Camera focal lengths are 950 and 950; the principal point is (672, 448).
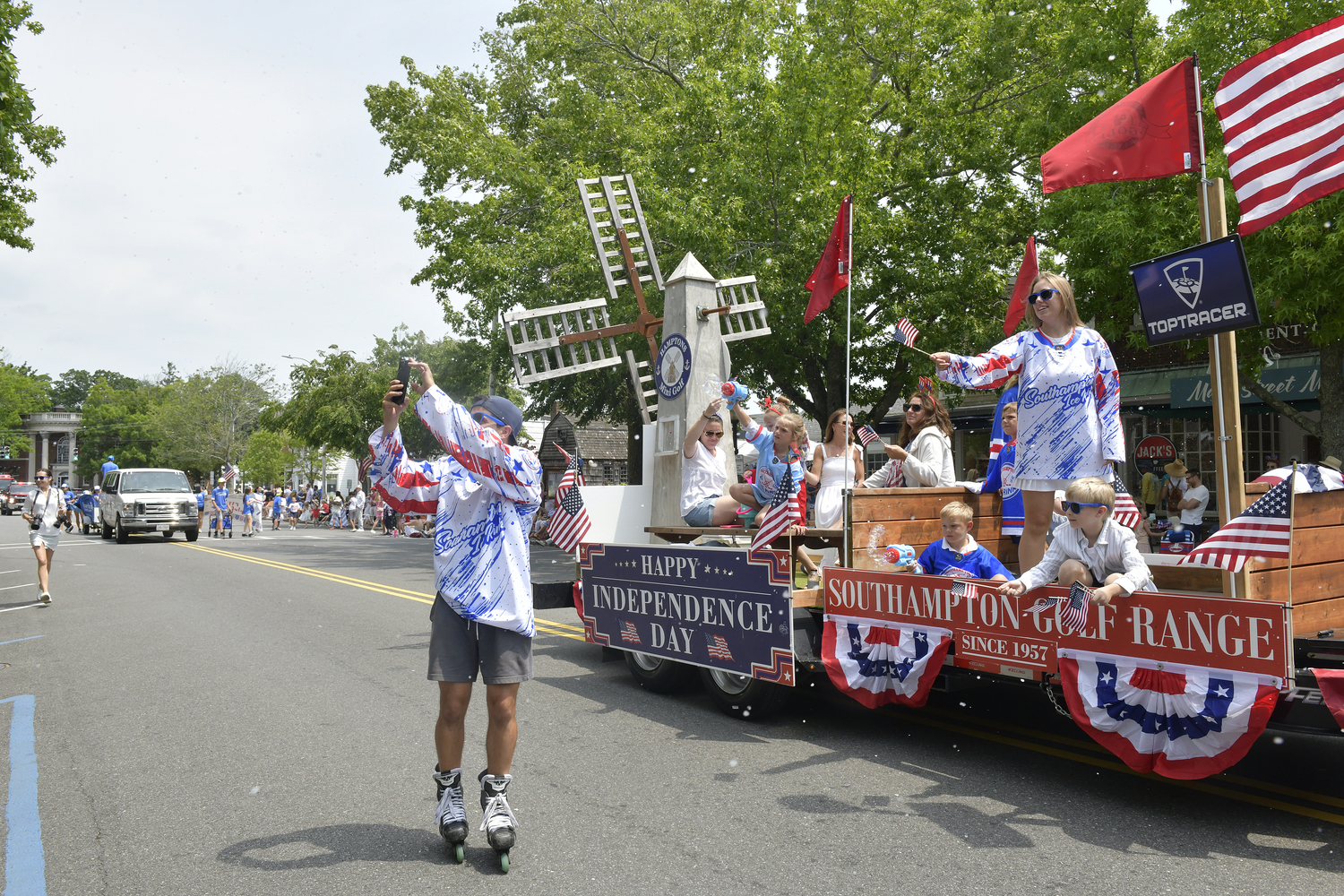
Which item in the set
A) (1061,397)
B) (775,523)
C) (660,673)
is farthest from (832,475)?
(1061,397)

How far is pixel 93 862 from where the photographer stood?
3.74m

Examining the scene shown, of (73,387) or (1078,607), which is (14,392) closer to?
(1078,607)

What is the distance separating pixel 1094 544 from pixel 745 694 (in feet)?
7.91

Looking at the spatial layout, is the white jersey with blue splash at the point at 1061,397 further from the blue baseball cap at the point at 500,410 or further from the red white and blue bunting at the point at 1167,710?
the blue baseball cap at the point at 500,410

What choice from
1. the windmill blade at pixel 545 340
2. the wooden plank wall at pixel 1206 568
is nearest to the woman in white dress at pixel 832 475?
the wooden plank wall at pixel 1206 568

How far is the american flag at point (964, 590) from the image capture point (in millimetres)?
4637

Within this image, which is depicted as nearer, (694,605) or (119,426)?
(694,605)

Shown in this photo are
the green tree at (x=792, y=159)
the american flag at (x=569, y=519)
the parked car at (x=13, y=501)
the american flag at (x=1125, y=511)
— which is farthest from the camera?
the parked car at (x=13, y=501)

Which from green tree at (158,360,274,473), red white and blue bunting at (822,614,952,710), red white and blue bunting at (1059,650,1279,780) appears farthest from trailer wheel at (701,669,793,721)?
green tree at (158,360,274,473)

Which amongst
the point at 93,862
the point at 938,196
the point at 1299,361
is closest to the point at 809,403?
the point at 938,196

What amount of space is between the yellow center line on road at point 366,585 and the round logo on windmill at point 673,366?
2602 millimetres

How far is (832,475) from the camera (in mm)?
6934

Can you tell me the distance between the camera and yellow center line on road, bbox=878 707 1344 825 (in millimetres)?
4098

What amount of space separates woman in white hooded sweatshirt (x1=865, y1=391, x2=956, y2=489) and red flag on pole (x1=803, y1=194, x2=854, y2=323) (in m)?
1.07
